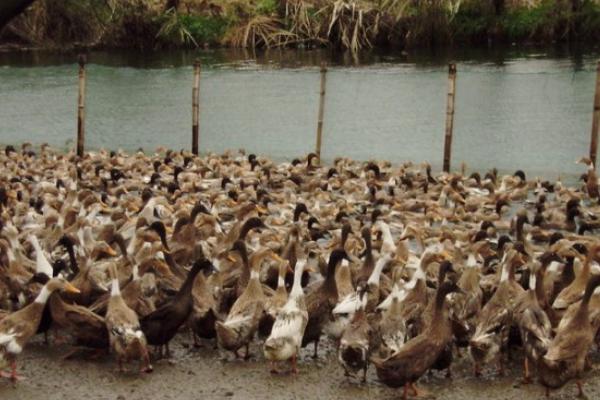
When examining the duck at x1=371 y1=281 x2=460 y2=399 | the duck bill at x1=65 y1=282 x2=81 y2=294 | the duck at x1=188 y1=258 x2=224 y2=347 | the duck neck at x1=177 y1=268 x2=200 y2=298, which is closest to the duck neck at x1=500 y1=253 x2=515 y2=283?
the duck at x1=371 y1=281 x2=460 y2=399

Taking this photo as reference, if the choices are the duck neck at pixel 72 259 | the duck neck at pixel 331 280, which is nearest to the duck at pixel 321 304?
the duck neck at pixel 331 280

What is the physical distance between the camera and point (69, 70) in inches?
2018

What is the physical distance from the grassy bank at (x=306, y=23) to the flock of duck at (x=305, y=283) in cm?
3948

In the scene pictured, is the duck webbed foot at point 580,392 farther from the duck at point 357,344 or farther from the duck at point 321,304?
the duck at point 321,304

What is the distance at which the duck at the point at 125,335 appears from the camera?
10.7m

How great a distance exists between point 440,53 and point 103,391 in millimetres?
46883

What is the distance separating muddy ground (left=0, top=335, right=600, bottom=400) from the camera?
10312mm

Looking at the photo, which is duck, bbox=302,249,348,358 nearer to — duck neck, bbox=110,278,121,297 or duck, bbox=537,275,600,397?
duck neck, bbox=110,278,121,297

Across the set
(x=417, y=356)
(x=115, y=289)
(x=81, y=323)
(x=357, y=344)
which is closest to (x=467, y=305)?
(x=417, y=356)

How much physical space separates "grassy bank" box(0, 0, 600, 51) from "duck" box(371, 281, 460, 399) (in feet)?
154

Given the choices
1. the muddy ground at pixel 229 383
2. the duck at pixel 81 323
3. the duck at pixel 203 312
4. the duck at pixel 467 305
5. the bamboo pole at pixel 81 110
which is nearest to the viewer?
the muddy ground at pixel 229 383

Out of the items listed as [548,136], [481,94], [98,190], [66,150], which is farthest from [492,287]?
[481,94]

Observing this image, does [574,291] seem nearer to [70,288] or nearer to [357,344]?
[357,344]

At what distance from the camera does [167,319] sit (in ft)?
36.5
